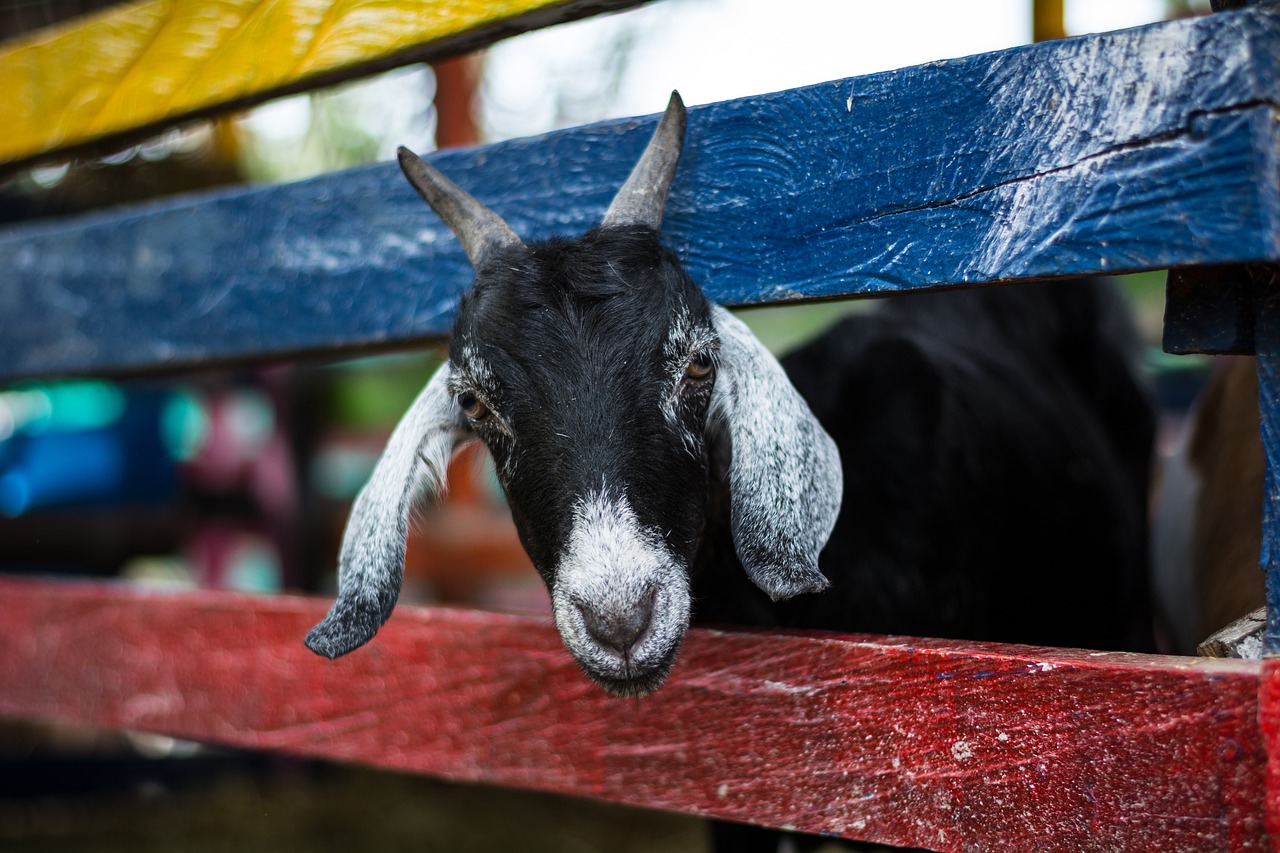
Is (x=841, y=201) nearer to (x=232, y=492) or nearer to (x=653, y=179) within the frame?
(x=653, y=179)

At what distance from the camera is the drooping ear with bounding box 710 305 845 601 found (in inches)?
56.6

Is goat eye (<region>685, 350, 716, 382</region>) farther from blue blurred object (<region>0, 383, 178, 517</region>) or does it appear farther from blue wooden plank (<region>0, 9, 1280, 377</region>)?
blue blurred object (<region>0, 383, 178, 517</region>)

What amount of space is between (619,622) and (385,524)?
0.49 meters

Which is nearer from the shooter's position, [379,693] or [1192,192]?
[1192,192]

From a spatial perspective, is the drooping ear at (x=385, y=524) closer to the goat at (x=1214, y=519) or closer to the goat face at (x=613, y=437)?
the goat face at (x=613, y=437)

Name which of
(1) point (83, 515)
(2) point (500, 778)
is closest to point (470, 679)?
(2) point (500, 778)

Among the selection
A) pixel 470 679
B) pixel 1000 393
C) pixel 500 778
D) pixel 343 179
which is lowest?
pixel 500 778

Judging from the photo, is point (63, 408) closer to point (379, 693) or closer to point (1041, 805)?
point (379, 693)

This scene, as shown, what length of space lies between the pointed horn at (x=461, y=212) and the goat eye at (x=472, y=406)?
8.5 inches

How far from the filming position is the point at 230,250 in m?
2.16

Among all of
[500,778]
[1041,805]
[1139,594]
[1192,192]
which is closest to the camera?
[1192,192]

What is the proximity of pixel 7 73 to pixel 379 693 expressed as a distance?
2.01 meters

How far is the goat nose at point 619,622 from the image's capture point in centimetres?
130

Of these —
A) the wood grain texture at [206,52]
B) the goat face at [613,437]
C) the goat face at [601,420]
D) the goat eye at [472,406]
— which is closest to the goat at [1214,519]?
the goat face at [613,437]
